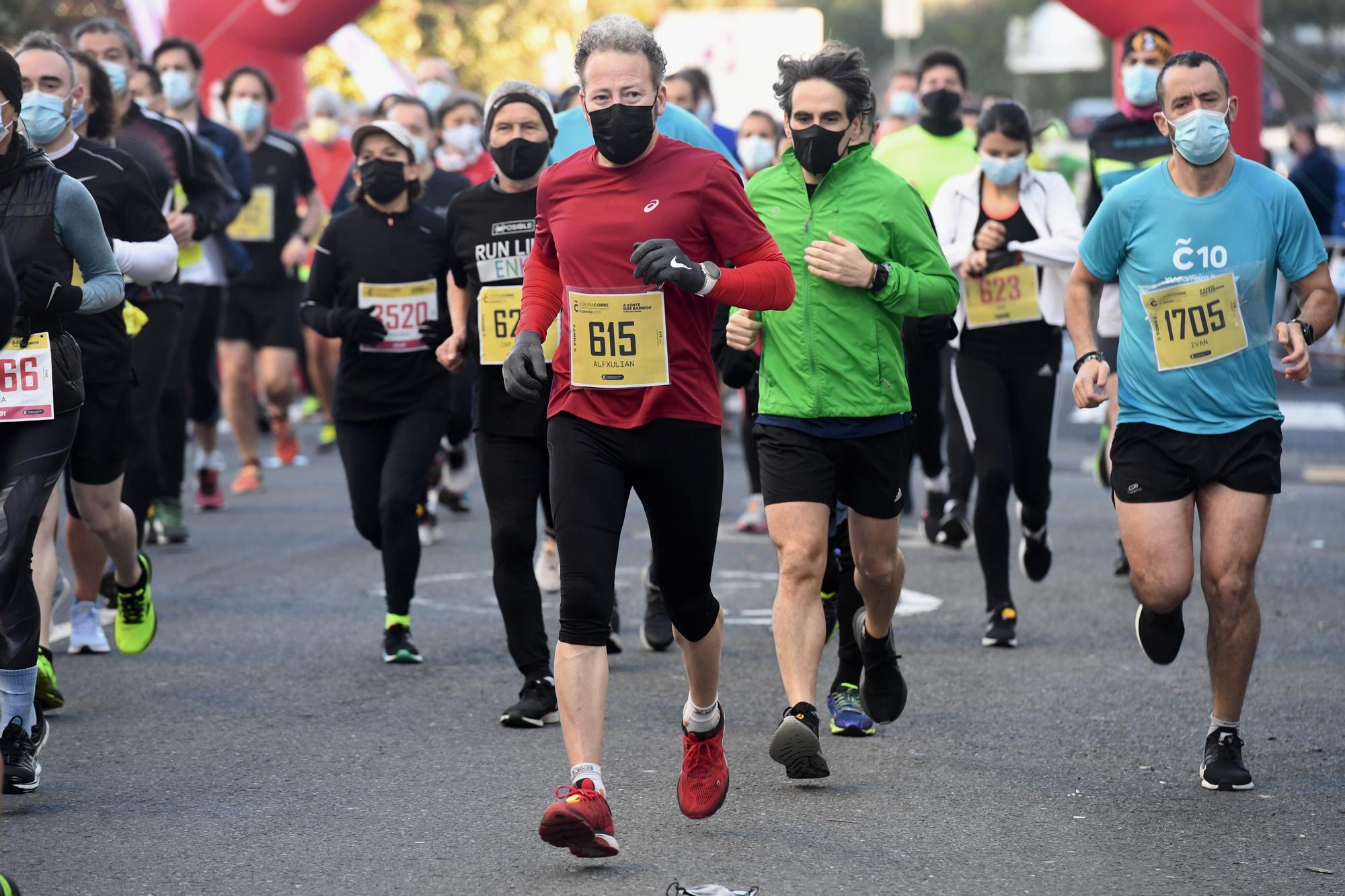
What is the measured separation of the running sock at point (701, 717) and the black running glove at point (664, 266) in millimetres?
1215

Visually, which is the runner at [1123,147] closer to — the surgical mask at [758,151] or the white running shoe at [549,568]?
the white running shoe at [549,568]

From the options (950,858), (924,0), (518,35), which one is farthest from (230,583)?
(924,0)

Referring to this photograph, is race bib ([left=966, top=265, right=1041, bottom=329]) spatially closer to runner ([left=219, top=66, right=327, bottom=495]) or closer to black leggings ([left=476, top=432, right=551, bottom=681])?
black leggings ([left=476, top=432, right=551, bottom=681])

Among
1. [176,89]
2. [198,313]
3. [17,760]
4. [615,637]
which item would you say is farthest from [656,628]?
[176,89]

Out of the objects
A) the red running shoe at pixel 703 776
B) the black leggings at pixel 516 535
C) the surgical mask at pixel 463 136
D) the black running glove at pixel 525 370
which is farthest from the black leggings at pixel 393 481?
the surgical mask at pixel 463 136

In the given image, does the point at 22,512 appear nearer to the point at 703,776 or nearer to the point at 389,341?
the point at 703,776

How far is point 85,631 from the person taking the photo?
7.89m

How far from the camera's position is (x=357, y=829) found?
533 centimetres

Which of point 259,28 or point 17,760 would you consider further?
point 259,28

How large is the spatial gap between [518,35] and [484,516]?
1218 inches

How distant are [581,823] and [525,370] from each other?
1.15 m

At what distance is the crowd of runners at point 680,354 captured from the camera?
5.23m

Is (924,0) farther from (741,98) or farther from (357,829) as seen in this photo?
(357,829)

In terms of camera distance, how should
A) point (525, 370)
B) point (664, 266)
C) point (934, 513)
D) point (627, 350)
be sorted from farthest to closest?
1. point (934, 513)
2. point (627, 350)
3. point (525, 370)
4. point (664, 266)
